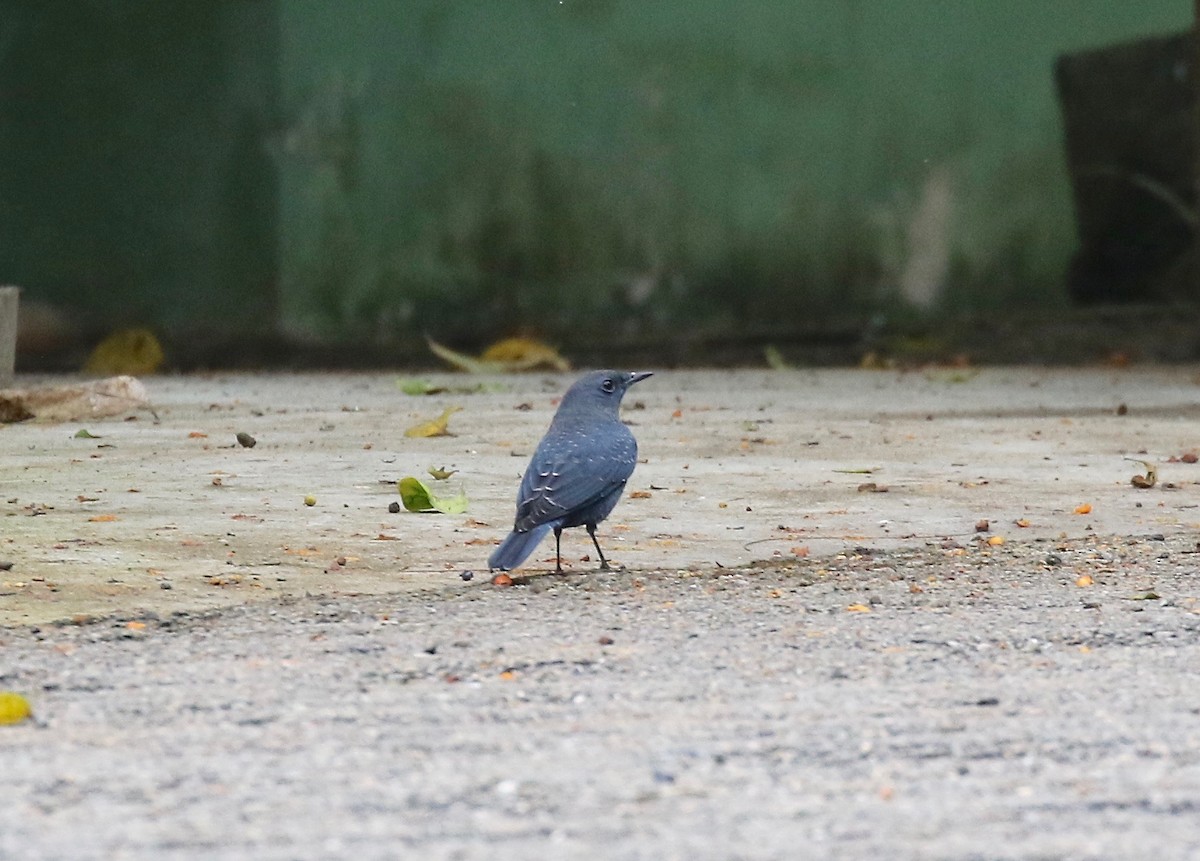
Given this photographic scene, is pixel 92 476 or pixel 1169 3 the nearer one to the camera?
pixel 92 476

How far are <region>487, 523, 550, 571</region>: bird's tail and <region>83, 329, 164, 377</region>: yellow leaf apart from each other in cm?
722

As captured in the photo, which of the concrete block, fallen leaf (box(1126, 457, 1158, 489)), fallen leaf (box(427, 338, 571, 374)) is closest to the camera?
fallen leaf (box(1126, 457, 1158, 489))

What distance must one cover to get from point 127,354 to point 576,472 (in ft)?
24.2

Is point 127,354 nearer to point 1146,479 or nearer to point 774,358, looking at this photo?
point 774,358

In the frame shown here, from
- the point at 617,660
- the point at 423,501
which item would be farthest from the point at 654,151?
the point at 617,660

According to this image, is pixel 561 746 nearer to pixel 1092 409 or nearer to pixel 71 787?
pixel 71 787

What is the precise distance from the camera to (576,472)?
4.34 m

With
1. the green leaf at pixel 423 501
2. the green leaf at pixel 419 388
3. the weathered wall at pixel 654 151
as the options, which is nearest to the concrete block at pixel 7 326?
the green leaf at pixel 419 388

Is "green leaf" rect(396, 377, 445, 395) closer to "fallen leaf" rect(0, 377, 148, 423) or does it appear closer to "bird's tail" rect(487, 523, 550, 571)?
"fallen leaf" rect(0, 377, 148, 423)

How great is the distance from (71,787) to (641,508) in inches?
117

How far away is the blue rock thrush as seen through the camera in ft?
13.9

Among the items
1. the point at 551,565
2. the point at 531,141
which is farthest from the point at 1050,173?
the point at 551,565

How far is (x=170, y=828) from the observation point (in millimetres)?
2535

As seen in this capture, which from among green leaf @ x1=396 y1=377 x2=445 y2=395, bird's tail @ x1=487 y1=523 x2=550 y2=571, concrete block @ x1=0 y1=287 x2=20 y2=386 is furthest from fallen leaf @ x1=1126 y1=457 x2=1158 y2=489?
concrete block @ x1=0 y1=287 x2=20 y2=386
